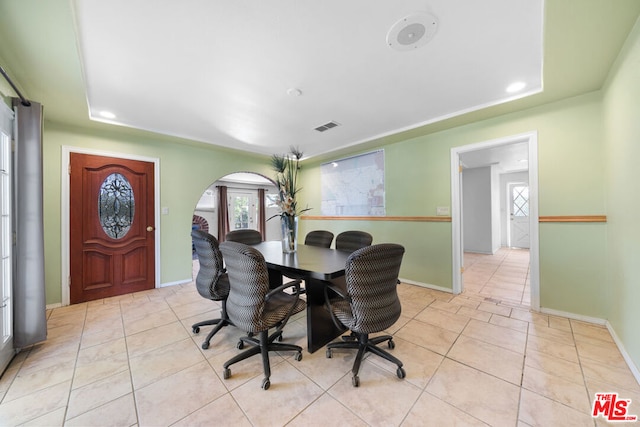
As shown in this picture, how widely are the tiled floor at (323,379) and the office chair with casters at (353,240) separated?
921 millimetres

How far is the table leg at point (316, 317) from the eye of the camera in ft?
6.35

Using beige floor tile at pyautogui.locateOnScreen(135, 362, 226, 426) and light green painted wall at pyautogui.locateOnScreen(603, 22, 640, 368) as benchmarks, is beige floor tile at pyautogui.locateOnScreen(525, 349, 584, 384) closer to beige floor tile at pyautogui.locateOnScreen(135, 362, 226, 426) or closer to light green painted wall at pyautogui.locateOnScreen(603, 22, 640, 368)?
light green painted wall at pyautogui.locateOnScreen(603, 22, 640, 368)

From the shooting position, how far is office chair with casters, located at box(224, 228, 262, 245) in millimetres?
3152

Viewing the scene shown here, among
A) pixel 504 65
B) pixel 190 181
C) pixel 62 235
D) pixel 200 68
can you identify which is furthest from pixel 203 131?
pixel 504 65

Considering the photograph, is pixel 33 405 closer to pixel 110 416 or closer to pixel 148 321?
pixel 110 416

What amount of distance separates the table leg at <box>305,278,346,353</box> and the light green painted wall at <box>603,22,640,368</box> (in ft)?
7.06

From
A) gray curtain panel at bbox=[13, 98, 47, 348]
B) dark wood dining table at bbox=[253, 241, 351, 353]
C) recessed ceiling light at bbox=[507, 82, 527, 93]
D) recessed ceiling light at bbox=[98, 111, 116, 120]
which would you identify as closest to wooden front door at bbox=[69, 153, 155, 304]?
recessed ceiling light at bbox=[98, 111, 116, 120]

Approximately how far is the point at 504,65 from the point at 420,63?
0.72 metres

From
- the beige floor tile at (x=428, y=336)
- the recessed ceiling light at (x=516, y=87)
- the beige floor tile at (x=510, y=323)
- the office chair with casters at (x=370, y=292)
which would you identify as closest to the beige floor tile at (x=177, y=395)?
the office chair with casters at (x=370, y=292)

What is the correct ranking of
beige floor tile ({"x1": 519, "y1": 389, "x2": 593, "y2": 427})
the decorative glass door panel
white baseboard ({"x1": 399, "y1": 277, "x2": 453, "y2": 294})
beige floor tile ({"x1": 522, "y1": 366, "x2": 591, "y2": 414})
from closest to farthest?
beige floor tile ({"x1": 519, "y1": 389, "x2": 593, "y2": 427}), beige floor tile ({"x1": 522, "y1": 366, "x2": 591, "y2": 414}), white baseboard ({"x1": 399, "y1": 277, "x2": 453, "y2": 294}), the decorative glass door panel

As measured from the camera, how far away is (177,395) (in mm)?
1499

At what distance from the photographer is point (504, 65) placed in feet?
6.42

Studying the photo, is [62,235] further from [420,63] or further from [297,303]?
[420,63]

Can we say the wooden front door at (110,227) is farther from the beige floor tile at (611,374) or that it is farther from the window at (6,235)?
the beige floor tile at (611,374)
